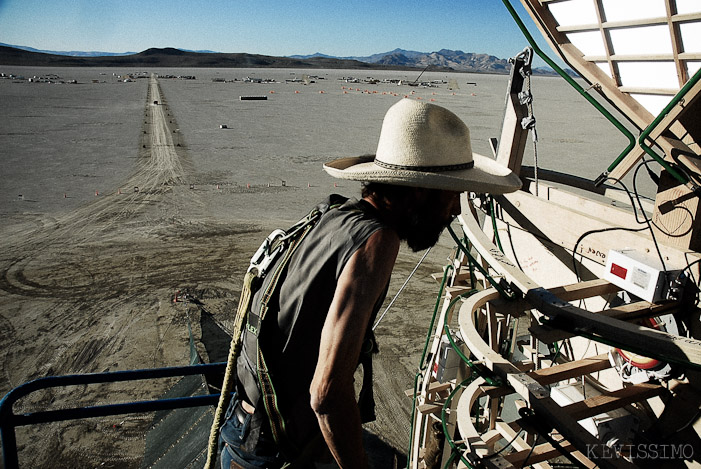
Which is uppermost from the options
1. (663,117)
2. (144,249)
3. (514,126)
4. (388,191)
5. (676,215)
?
(663,117)

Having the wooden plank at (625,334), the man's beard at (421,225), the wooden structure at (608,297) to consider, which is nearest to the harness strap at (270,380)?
the man's beard at (421,225)

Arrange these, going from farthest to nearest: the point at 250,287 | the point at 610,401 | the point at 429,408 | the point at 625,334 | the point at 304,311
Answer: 1. the point at 429,408
2. the point at 610,401
3. the point at 625,334
4. the point at 250,287
5. the point at 304,311

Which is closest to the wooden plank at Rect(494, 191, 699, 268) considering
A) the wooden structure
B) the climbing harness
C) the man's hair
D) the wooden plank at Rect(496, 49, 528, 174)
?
the wooden structure

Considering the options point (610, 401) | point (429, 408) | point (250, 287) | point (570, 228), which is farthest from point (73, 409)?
point (570, 228)

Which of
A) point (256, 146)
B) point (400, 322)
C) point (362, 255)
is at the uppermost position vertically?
point (362, 255)

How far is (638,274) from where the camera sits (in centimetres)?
306

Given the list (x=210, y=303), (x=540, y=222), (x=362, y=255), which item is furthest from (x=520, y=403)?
(x=210, y=303)

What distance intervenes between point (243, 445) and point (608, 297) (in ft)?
9.72

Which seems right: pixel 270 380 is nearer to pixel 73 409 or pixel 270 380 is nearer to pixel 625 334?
pixel 625 334

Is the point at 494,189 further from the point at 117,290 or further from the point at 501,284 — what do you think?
the point at 117,290

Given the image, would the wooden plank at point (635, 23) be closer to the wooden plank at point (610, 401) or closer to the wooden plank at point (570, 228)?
the wooden plank at point (570, 228)

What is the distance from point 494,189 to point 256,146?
2286cm

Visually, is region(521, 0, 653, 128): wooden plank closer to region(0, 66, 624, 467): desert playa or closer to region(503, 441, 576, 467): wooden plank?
region(503, 441, 576, 467): wooden plank

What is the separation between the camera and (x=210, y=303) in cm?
984
